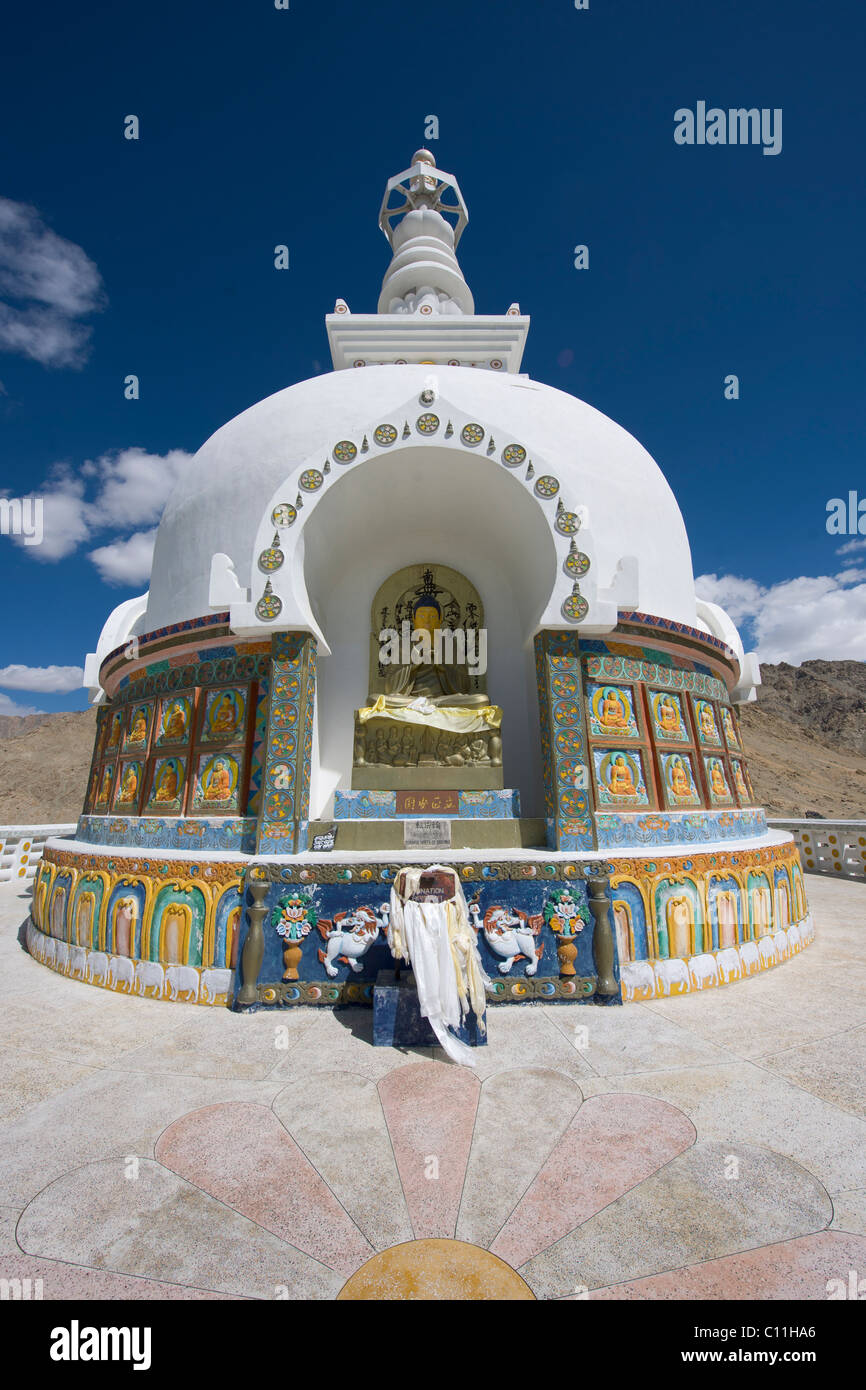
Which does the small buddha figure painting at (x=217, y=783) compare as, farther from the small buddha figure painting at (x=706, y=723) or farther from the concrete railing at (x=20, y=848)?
the concrete railing at (x=20, y=848)

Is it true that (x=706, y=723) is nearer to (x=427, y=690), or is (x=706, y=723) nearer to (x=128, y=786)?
(x=427, y=690)

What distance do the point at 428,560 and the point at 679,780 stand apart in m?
5.04

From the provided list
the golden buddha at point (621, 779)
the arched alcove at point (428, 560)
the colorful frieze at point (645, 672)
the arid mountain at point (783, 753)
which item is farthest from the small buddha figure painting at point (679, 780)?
the arid mountain at point (783, 753)

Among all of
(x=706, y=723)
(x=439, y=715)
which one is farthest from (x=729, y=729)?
(x=439, y=715)

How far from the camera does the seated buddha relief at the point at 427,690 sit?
821cm

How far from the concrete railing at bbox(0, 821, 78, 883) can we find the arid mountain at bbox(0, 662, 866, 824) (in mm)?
32029

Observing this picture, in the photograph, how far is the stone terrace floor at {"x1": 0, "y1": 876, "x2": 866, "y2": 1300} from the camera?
2.64 meters

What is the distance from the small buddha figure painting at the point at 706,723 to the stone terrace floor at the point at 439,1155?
380 centimetres

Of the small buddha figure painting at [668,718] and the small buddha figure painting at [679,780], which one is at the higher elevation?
the small buddha figure painting at [668,718]

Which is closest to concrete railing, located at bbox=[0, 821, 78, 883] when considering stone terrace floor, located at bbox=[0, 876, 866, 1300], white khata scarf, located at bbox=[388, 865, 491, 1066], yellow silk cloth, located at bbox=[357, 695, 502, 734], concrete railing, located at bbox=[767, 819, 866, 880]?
yellow silk cloth, located at bbox=[357, 695, 502, 734]

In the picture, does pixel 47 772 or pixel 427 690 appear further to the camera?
pixel 47 772

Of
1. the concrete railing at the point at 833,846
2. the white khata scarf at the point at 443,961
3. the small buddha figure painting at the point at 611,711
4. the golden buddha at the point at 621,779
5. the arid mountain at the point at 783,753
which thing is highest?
the arid mountain at the point at 783,753

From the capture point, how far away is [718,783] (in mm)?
8805

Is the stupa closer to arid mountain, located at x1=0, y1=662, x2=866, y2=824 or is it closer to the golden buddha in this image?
the golden buddha
